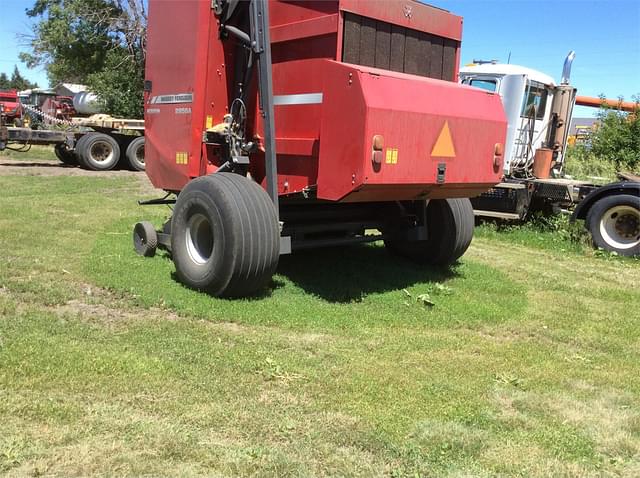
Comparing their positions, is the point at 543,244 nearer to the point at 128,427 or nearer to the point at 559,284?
the point at 559,284

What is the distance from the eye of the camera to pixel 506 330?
16.7 ft

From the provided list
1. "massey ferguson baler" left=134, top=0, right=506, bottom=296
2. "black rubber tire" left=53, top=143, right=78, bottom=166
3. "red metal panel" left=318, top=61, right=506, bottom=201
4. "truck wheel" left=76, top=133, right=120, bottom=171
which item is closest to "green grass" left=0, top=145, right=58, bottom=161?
"black rubber tire" left=53, top=143, right=78, bottom=166

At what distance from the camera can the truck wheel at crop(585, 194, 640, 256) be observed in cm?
853

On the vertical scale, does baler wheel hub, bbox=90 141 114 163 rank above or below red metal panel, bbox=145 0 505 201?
below

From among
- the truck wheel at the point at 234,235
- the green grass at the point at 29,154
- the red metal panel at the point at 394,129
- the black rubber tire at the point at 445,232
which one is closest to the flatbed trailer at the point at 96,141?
the green grass at the point at 29,154

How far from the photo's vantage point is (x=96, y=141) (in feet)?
57.5

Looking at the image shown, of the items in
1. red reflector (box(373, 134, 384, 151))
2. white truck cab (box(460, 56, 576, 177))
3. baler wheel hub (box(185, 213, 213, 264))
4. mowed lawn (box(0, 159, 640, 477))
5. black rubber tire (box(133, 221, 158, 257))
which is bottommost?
mowed lawn (box(0, 159, 640, 477))

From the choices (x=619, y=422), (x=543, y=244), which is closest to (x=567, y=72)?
(x=543, y=244)

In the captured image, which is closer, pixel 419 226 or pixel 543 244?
pixel 419 226

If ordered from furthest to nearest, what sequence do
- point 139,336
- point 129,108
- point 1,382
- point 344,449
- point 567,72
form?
1. point 129,108
2. point 567,72
3. point 139,336
4. point 1,382
5. point 344,449

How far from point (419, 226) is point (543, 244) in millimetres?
3583

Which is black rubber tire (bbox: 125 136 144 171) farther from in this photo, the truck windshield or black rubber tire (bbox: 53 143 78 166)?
the truck windshield

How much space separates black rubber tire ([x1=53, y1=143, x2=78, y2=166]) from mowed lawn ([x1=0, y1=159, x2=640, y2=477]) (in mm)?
12309

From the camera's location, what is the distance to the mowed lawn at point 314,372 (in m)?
2.96
